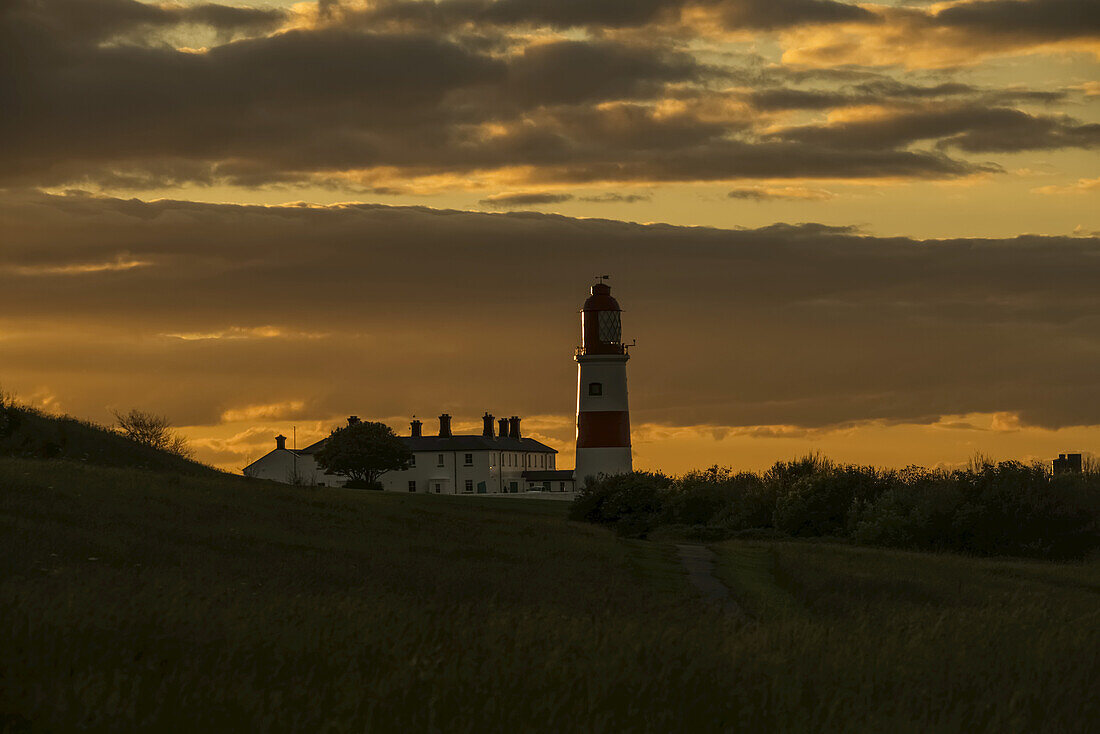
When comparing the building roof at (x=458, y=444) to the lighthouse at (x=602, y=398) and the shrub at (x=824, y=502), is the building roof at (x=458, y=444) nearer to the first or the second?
the lighthouse at (x=602, y=398)

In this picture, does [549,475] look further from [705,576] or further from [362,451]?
[705,576]

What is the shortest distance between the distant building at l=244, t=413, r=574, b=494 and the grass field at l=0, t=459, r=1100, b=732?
94.3 m

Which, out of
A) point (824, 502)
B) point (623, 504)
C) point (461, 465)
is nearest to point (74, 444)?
point (623, 504)

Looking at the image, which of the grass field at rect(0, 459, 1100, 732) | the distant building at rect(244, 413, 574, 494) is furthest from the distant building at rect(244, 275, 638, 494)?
the grass field at rect(0, 459, 1100, 732)

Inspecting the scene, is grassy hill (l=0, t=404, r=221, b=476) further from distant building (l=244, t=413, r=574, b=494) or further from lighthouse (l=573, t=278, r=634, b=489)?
distant building (l=244, t=413, r=574, b=494)

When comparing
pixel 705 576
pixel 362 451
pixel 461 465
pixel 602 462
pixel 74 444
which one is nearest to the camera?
pixel 705 576

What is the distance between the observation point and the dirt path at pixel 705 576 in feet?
79.2

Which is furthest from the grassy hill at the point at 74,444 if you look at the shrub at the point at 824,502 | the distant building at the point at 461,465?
the distant building at the point at 461,465

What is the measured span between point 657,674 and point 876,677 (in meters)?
2.49

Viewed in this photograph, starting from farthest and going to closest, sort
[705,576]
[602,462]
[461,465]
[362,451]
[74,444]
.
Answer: [461,465] → [362,451] → [602,462] → [74,444] → [705,576]

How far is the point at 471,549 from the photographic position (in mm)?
30391

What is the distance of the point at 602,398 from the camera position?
69.8m

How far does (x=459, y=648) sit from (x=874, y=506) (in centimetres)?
3466

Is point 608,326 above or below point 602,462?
above
